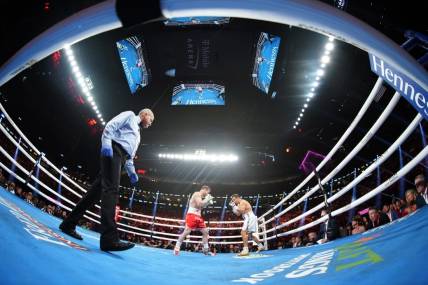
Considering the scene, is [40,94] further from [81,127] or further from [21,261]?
[21,261]

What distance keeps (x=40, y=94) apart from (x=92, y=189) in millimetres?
8897

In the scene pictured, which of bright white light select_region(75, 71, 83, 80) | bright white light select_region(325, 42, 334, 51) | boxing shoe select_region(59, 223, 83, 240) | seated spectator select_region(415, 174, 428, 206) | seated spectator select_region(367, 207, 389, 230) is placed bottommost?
boxing shoe select_region(59, 223, 83, 240)

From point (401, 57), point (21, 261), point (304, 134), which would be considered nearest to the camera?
point (401, 57)

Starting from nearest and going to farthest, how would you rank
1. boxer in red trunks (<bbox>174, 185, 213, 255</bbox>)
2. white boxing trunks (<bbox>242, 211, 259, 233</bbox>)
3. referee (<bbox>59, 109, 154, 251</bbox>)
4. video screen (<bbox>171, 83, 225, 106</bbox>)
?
1. referee (<bbox>59, 109, 154, 251</bbox>)
2. boxer in red trunks (<bbox>174, 185, 213, 255</bbox>)
3. white boxing trunks (<bbox>242, 211, 259, 233</bbox>)
4. video screen (<bbox>171, 83, 225, 106</bbox>)

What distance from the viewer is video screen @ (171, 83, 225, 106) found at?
10.2 m

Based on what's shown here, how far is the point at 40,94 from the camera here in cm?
928

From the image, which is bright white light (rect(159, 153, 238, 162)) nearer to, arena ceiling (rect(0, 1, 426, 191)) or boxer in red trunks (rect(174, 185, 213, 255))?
arena ceiling (rect(0, 1, 426, 191))

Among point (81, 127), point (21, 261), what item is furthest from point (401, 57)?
point (81, 127)

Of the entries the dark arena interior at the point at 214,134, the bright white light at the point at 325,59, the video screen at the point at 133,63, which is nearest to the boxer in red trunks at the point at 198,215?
the dark arena interior at the point at 214,134

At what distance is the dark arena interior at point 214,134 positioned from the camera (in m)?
0.76

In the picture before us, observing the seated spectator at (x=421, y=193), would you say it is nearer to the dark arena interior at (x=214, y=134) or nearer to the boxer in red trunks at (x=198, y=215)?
the dark arena interior at (x=214, y=134)

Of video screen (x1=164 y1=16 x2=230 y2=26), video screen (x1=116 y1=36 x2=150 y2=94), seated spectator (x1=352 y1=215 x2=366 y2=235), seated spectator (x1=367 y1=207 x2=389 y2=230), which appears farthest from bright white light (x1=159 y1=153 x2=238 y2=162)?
seated spectator (x1=367 y1=207 x2=389 y2=230)

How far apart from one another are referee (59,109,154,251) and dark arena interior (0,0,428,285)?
0.05 ft

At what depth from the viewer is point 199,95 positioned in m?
10.5
